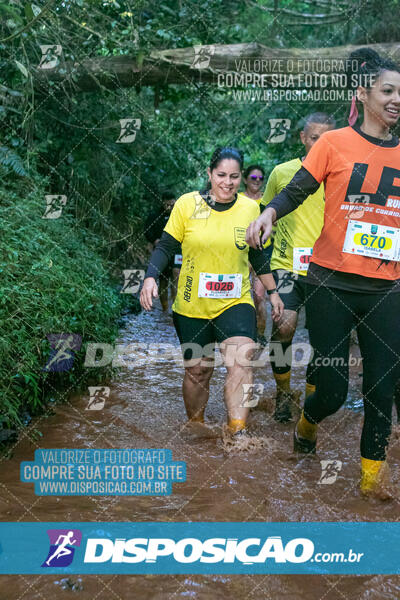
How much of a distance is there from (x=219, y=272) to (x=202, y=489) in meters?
1.39

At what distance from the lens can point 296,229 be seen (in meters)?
4.91

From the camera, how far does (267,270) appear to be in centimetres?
443

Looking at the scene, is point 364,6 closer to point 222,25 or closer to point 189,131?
point 222,25

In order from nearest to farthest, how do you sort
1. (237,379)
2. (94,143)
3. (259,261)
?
(237,379), (259,261), (94,143)

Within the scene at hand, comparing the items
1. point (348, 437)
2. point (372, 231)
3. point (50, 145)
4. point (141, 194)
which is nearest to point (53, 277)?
point (348, 437)

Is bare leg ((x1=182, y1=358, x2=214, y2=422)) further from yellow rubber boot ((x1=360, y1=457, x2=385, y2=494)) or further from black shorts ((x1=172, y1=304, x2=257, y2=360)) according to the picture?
yellow rubber boot ((x1=360, y1=457, x2=385, y2=494))

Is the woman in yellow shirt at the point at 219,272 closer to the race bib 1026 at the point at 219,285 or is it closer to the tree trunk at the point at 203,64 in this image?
the race bib 1026 at the point at 219,285

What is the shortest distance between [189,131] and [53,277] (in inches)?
328

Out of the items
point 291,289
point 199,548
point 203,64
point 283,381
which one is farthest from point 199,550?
point 203,64

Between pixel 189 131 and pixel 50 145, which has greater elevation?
pixel 189 131

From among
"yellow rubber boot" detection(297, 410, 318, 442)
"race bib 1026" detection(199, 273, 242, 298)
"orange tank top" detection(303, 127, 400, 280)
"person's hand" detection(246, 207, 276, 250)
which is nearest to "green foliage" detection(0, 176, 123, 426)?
"race bib 1026" detection(199, 273, 242, 298)

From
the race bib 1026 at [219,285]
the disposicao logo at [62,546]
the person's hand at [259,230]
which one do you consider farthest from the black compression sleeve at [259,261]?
the disposicao logo at [62,546]

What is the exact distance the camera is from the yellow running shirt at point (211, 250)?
4297mm

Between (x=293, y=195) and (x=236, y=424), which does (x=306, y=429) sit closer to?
(x=236, y=424)
